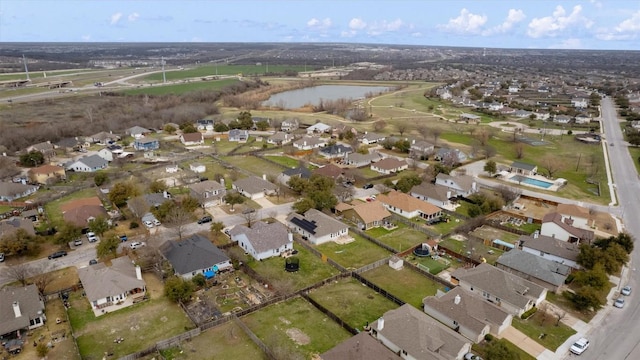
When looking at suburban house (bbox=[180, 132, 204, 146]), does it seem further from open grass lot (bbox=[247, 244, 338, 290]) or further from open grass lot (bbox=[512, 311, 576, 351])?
open grass lot (bbox=[512, 311, 576, 351])

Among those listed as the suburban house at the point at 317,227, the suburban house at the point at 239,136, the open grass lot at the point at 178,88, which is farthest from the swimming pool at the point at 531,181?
the open grass lot at the point at 178,88

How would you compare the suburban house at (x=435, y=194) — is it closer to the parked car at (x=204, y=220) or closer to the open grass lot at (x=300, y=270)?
the open grass lot at (x=300, y=270)

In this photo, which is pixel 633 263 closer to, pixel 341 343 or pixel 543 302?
pixel 543 302

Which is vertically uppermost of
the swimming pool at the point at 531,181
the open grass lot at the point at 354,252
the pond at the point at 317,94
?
the pond at the point at 317,94

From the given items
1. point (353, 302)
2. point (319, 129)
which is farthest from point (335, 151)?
point (353, 302)

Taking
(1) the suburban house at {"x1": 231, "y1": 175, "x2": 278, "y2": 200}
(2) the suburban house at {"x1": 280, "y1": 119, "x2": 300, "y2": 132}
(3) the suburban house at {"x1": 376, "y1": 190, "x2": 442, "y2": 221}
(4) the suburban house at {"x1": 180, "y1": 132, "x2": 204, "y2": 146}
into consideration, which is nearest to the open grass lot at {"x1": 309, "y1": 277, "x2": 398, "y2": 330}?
(3) the suburban house at {"x1": 376, "y1": 190, "x2": 442, "y2": 221}

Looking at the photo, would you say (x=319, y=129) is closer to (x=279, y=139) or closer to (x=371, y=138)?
(x=279, y=139)
